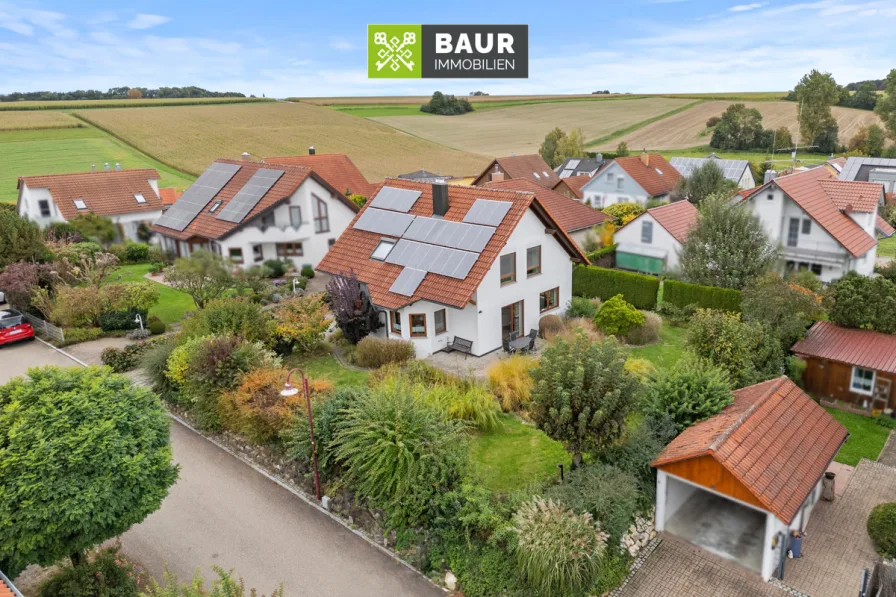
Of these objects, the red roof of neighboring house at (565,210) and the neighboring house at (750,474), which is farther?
the red roof of neighboring house at (565,210)

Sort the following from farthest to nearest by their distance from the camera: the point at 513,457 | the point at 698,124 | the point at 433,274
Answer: the point at 698,124, the point at 433,274, the point at 513,457

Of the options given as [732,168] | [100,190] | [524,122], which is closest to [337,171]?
[100,190]

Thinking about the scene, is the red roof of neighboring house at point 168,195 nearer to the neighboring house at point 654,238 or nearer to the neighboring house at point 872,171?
the neighboring house at point 654,238

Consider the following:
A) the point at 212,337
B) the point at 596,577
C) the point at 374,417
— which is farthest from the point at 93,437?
the point at 596,577

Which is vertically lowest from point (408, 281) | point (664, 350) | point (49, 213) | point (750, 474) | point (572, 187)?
point (664, 350)

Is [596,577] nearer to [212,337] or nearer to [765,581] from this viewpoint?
[765,581]

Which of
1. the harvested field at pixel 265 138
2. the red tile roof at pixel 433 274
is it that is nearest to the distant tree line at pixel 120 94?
the harvested field at pixel 265 138

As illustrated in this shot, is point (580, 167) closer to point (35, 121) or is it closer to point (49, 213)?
point (49, 213)
